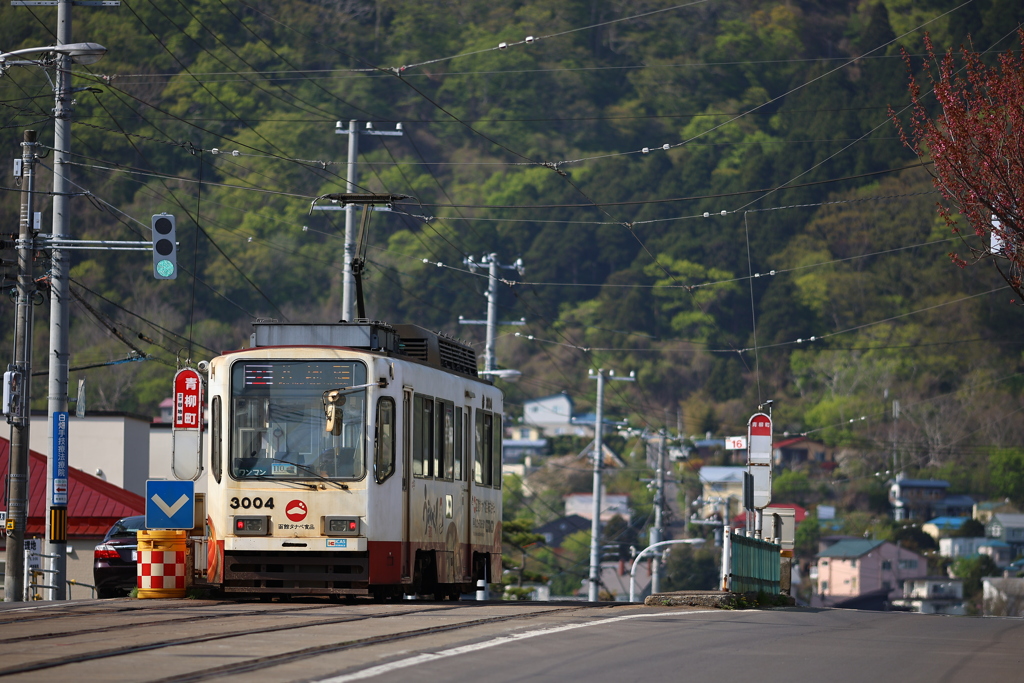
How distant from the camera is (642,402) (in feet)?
383

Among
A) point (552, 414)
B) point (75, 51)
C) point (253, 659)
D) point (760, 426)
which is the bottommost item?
point (253, 659)

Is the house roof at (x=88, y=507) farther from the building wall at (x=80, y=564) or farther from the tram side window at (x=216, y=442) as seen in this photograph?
the tram side window at (x=216, y=442)

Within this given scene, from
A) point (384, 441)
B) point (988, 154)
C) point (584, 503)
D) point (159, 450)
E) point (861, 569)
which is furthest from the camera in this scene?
point (584, 503)

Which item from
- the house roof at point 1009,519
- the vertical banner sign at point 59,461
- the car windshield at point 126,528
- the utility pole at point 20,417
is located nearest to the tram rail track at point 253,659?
the car windshield at point 126,528

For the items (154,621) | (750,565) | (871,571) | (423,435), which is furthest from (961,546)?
(154,621)

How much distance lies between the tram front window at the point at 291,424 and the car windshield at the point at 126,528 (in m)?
7.43

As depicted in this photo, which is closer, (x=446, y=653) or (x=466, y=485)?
(x=446, y=653)

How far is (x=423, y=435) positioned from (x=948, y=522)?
3506 inches

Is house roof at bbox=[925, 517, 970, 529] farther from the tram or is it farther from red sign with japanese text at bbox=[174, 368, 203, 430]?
red sign with japanese text at bbox=[174, 368, 203, 430]

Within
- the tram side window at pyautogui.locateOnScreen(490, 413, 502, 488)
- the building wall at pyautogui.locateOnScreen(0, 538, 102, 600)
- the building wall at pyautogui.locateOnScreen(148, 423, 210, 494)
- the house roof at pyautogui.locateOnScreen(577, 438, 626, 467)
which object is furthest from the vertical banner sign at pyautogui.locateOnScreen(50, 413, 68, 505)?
the house roof at pyautogui.locateOnScreen(577, 438, 626, 467)

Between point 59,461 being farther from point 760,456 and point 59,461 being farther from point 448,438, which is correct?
point 760,456

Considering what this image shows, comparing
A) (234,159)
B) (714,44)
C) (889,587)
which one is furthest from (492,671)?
(714,44)

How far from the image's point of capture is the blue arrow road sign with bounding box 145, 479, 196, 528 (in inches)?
675

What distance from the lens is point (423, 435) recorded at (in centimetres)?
1852
